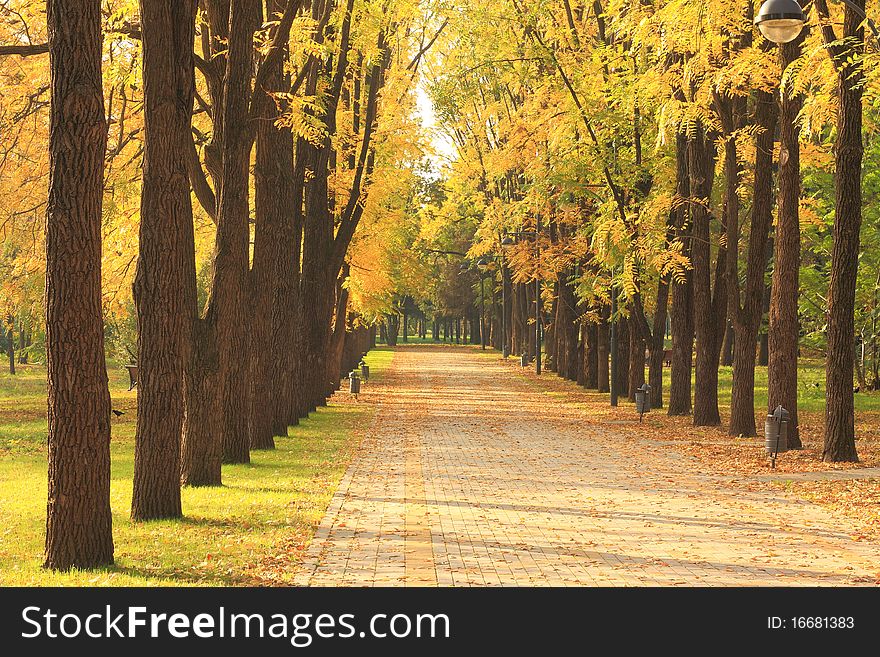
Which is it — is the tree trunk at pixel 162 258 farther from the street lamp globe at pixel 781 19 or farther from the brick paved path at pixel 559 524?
the street lamp globe at pixel 781 19

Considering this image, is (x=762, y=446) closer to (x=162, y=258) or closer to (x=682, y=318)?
(x=682, y=318)

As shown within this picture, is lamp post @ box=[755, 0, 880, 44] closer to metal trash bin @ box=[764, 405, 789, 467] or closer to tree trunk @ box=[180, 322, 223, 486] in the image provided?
metal trash bin @ box=[764, 405, 789, 467]

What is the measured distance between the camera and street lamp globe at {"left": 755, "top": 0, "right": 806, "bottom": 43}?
15.0m

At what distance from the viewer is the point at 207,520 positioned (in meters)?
12.5

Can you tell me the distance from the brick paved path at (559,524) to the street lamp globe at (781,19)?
608cm

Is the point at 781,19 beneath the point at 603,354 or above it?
above


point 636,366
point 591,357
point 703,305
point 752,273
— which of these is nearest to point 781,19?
point 752,273

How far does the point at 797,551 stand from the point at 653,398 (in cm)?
2137

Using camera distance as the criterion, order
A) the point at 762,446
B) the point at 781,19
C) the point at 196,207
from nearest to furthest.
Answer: the point at 781,19
the point at 762,446
the point at 196,207

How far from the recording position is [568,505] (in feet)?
47.7

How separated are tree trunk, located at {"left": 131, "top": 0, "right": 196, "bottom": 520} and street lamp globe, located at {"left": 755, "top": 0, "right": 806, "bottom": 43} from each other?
7.40 m

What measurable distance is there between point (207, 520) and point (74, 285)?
408 centimetres

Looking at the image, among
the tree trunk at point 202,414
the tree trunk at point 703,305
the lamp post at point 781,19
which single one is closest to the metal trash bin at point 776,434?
the lamp post at point 781,19
